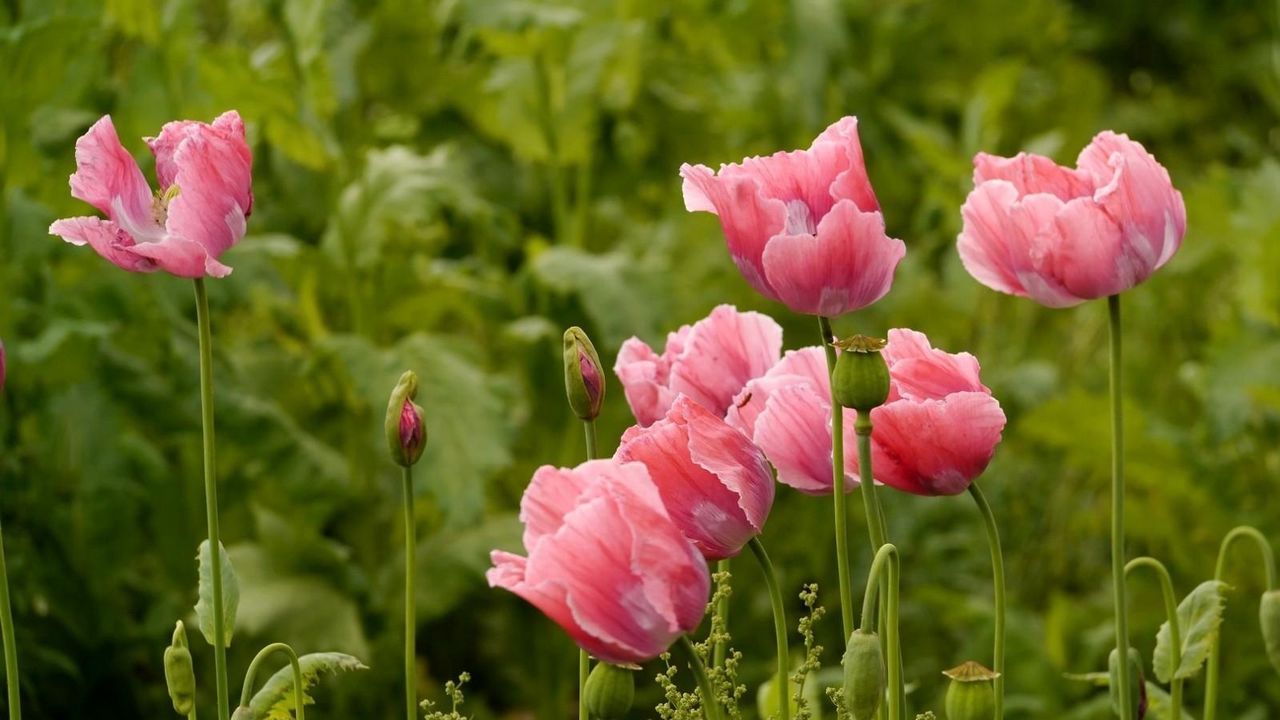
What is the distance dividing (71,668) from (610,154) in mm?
1138

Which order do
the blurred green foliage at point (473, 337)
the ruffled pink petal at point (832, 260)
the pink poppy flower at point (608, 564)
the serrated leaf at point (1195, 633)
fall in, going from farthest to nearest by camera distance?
the blurred green foliage at point (473, 337), the serrated leaf at point (1195, 633), the ruffled pink petal at point (832, 260), the pink poppy flower at point (608, 564)

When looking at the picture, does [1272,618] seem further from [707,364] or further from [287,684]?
[287,684]

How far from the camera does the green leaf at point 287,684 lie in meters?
0.83

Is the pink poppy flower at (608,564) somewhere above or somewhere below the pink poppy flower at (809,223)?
below

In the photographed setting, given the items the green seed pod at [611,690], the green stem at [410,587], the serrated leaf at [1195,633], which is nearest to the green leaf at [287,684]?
the green stem at [410,587]

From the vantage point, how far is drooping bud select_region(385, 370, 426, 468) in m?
0.81

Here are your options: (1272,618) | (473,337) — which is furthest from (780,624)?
(473,337)

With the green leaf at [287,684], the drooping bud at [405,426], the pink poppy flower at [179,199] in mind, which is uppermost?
the pink poppy flower at [179,199]

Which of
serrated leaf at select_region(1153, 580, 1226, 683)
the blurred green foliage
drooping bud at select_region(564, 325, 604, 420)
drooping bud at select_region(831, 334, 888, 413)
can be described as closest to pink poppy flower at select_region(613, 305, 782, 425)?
drooping bud at select_region(564, 325, 604, 420)

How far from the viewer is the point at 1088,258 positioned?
814 mm

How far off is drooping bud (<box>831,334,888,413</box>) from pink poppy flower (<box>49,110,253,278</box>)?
286 millimetres

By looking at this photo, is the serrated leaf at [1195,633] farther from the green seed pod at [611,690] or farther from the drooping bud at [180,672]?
the drooping bud at [180,672]

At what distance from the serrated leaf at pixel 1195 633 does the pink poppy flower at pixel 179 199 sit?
0.52 meters

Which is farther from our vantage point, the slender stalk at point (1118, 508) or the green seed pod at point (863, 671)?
the slender stalk at point (1118, 508)
